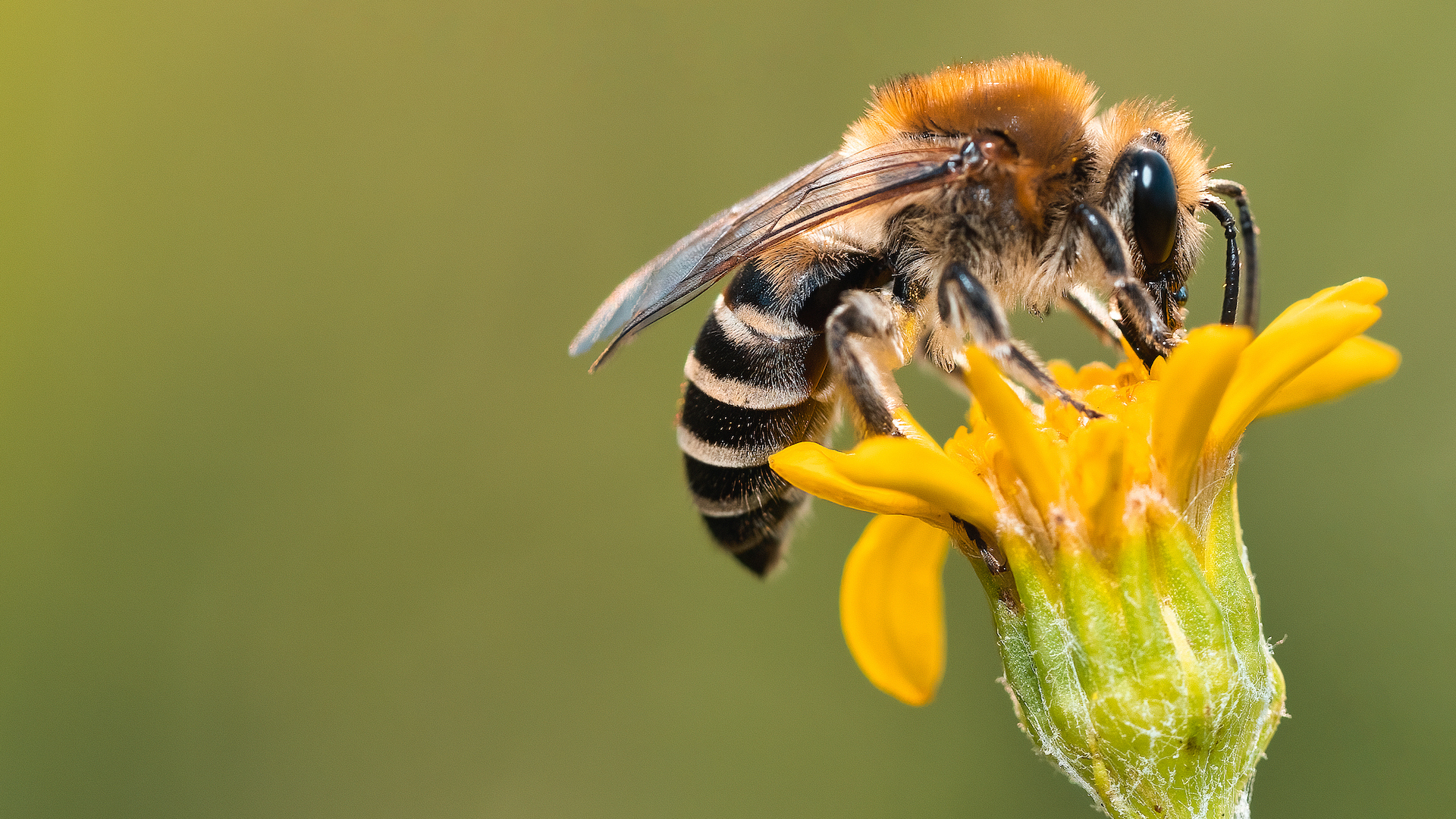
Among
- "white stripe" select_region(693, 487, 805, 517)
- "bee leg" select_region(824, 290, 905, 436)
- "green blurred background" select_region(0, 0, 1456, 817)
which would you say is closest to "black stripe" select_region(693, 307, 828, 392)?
"bee leg" select_region(824, 290, 905, 436)

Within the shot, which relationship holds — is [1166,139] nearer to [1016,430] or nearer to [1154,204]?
[1154,204]

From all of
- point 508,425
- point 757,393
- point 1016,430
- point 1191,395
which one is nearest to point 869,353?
point 757,393

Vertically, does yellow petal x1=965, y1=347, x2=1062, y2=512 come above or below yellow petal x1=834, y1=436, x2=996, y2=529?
above

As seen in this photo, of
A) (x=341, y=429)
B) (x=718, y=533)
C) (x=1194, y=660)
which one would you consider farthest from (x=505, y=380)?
(x=1194, y=660)

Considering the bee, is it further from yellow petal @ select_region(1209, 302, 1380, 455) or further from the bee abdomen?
yellow petal @ select_region(1209, 302, 1380, 455)

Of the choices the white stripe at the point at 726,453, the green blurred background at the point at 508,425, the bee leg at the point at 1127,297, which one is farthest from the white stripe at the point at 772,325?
the green blurred background at the point at 508,425

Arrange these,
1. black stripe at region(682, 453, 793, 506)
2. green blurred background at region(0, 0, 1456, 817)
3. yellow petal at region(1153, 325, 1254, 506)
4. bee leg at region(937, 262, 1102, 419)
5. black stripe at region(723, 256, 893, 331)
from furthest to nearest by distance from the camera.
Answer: green blurred background at region(0, 0, 1456, 817)
black stripe at region(682, 453, 793, 506)
black stripe at region(723, 256, 893, 331)
bee leg at region(937, 262, 1102, 419)
yellow petal at region(1153, 325, 1254, 506)
